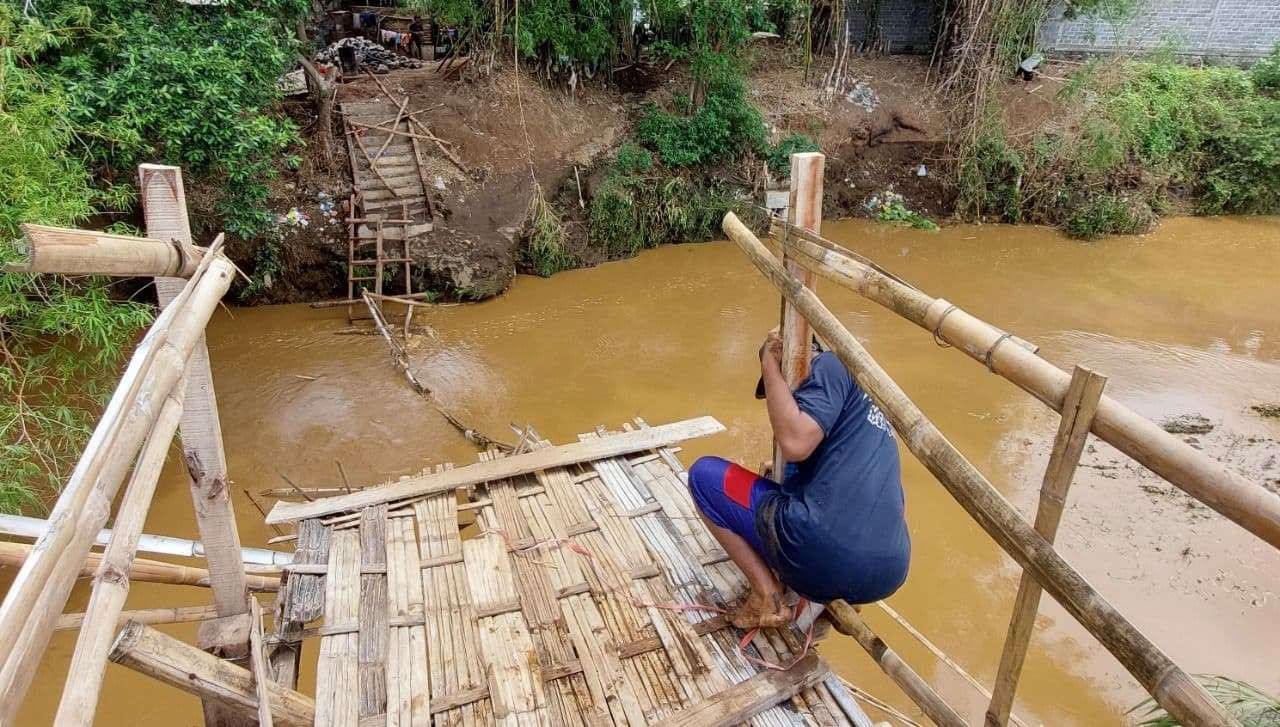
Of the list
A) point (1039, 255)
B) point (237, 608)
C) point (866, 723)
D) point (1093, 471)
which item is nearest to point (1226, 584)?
point (1093, 471)

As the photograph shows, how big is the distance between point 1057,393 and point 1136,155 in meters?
12.3

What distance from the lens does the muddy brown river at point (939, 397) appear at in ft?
14.1

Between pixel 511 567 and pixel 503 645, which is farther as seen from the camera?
pixel 511 567

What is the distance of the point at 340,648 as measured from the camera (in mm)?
2451

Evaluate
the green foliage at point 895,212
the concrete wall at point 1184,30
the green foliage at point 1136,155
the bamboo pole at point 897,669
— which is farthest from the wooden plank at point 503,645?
the concrete wall at point 1184,30

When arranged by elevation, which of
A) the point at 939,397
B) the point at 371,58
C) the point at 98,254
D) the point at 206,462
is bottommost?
the point at 939,397

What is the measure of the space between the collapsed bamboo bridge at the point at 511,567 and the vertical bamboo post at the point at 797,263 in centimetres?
1

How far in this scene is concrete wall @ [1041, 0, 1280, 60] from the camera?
40.5 feet

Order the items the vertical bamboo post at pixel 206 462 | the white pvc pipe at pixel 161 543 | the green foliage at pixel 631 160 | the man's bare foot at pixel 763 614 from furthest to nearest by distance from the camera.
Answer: the green foliage at pixel 631 160 → the white pvc pipe at pixel 161 543 → the man's bare foot at pixel 763 614 → the vertical bamboo post at pixel 206 462

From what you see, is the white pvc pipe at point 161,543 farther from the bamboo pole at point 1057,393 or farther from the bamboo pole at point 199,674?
the bamboo pole at point 1057,393

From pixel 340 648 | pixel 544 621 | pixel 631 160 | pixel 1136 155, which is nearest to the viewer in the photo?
pixel 340 648

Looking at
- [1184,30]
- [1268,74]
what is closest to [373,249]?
[1268,74]

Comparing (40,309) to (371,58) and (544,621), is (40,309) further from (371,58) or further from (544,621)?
(371,58)

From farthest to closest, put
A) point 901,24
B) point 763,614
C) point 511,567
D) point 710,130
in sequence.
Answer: point 901,24 → point 710,130 → point 511,567 → point 763,614
